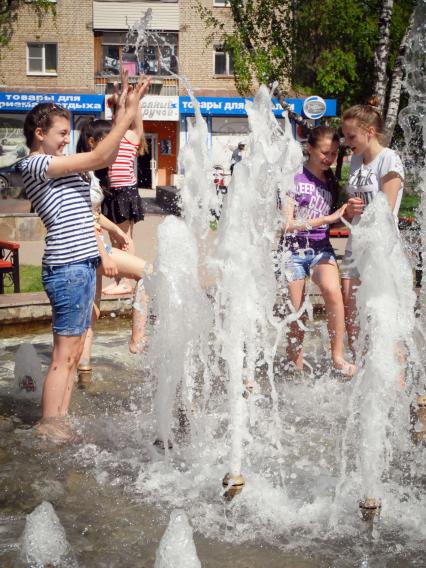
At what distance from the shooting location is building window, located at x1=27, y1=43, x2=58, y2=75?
33875 mm

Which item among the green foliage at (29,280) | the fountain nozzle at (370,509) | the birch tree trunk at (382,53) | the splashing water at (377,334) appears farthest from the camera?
the birch tree trunk at (382,53)

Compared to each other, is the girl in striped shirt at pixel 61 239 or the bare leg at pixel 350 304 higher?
the girl in striped shirt at pixel 61 239

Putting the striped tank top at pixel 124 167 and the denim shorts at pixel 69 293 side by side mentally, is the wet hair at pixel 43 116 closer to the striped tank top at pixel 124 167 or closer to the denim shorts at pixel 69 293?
the denim shorts at pixel 69 293

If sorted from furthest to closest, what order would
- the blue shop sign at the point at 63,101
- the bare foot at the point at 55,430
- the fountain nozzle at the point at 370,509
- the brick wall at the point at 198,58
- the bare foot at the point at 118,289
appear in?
1. the brick wall at the point at 198,58
2. the blue shop sign at the point at 63,101
3. the bare foot at the point at 118,289
4. the bare foot at the point at 55,430
5. the fountain nozzle at the point at 370,509

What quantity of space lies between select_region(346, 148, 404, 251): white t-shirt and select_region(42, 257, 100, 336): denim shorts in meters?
1.56

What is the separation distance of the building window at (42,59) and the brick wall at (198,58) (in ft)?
16.7

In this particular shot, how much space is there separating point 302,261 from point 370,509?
2293 mm

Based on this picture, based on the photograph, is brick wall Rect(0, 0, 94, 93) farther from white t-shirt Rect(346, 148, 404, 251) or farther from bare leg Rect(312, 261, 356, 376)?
white t-shirt Rect(346, 148, 404, 251)

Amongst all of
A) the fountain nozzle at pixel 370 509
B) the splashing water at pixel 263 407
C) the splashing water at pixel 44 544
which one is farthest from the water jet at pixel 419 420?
the splashing water at pixel 44 544

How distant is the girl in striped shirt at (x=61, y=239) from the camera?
13.1ft

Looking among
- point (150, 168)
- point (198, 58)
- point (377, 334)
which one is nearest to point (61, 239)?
point (377, 334)

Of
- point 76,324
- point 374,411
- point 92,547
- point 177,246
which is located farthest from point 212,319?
point 92,547

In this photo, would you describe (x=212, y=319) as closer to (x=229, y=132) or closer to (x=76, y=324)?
(x=76, y=324)

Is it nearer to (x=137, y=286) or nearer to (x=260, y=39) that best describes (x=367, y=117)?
(x=137, y=286)
